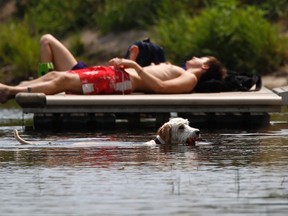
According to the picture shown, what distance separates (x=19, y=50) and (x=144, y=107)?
1202 cm

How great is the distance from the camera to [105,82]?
723 inches

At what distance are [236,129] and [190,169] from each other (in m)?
5.05

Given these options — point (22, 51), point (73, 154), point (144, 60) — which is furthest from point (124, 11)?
point (73, 154)

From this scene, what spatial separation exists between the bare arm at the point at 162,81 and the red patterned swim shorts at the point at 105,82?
0.14m

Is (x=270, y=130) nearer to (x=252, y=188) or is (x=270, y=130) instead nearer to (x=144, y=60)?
(x=144, y=60)

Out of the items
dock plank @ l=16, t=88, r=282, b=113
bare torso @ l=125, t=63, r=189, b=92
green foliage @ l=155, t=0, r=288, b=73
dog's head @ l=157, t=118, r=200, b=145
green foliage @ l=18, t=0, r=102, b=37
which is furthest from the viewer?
green foliage @ l=18, t=0, r=102, b=37

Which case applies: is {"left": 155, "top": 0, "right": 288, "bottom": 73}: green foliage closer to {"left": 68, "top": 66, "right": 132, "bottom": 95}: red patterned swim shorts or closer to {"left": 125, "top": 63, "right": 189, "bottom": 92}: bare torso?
{"left": 125, "top": 63, "right": 189, "bottom": 92}: bare torso

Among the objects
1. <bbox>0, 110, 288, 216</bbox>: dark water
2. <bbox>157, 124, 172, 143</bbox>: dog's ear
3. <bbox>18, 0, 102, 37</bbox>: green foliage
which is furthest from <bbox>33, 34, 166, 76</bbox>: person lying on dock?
<bbox>18, 0, 102, 37</bbox>: green foliage

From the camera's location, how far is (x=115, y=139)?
1592cm

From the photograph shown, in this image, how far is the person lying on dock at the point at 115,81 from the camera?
18.1 m

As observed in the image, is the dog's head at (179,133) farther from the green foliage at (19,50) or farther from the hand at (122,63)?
the green foliage at (19,50)

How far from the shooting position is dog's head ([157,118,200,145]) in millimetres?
14742

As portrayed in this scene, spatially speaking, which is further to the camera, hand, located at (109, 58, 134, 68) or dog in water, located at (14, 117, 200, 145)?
hand, located at (109, 58, 134, 68)

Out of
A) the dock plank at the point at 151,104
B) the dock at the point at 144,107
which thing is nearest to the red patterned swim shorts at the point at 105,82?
the dock at the point at 144,107
